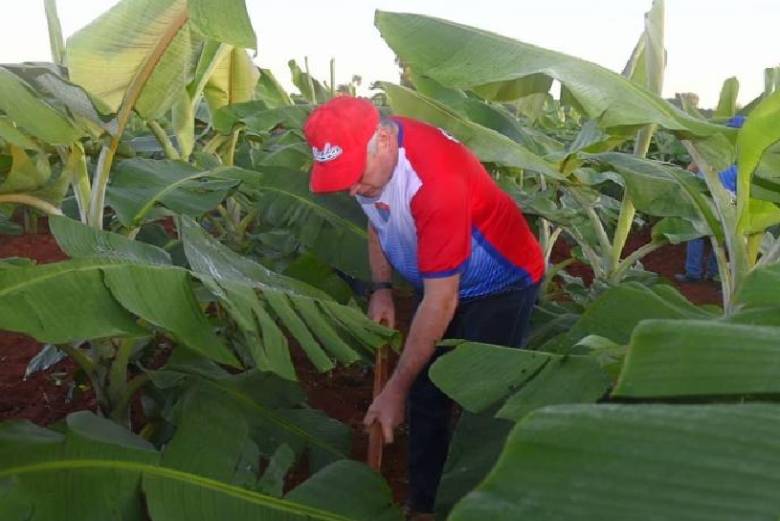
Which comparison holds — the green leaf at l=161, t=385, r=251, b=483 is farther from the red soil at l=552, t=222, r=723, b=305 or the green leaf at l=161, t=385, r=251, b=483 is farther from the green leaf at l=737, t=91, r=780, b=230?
the red soil at l=552, t=222, r=723, b=305

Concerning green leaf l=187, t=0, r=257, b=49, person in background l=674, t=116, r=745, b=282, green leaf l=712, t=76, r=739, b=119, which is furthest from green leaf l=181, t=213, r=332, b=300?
person in background l=674, t=116, r=745, b=282

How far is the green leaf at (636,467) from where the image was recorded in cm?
63

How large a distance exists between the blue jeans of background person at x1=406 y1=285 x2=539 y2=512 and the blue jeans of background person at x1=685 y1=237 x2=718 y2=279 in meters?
3.70

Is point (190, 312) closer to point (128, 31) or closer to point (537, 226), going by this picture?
point (128, 31)

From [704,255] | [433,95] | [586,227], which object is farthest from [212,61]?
[704,255]

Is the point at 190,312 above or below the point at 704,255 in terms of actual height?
above

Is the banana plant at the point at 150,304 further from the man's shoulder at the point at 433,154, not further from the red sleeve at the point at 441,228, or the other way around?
the man's shoulder at the point at 433,154

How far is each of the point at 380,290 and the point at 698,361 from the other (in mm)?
1787

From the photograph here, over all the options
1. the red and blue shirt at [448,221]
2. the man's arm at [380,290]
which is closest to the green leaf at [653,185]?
the red and blue shirt at [448,221]

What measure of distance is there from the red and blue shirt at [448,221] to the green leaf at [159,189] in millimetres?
497

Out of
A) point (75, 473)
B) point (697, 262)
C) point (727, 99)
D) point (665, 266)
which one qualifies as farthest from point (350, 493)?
point (665, 266)

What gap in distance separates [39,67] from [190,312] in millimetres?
1228

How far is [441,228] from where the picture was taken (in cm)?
190

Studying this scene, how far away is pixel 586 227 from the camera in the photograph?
10.4 feet
